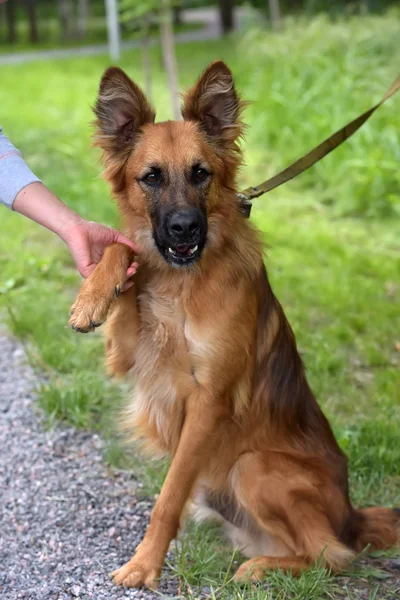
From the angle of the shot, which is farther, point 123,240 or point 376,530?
point 376,530

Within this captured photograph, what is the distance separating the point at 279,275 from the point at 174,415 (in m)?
3.18

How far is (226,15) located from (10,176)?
23.8m

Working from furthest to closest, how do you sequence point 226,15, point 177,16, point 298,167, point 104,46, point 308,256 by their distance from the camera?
point 177,16 → point 226,15 → point 104,46 → point 308,256 → point 298,167

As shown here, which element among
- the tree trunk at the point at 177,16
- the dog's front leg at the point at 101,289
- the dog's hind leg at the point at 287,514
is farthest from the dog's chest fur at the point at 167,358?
the tree trunk at the point at 177,16

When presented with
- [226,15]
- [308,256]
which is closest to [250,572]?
[308,256]

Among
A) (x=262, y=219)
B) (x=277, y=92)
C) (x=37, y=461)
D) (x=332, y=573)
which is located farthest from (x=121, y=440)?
(x=277, y=92)

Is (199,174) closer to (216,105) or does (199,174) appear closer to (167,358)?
(216,105)

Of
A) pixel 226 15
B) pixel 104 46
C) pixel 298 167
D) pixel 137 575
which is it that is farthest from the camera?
pixel 226 15

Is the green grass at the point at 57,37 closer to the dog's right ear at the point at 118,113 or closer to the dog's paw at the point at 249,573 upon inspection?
the dog's right ear at the point at 118,113

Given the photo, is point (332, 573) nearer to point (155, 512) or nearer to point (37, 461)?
point (155, 512)

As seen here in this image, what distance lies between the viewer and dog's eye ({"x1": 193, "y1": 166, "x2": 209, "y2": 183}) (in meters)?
3.17

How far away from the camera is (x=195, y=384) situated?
310 cm

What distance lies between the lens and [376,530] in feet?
11.0

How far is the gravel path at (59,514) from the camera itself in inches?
118
